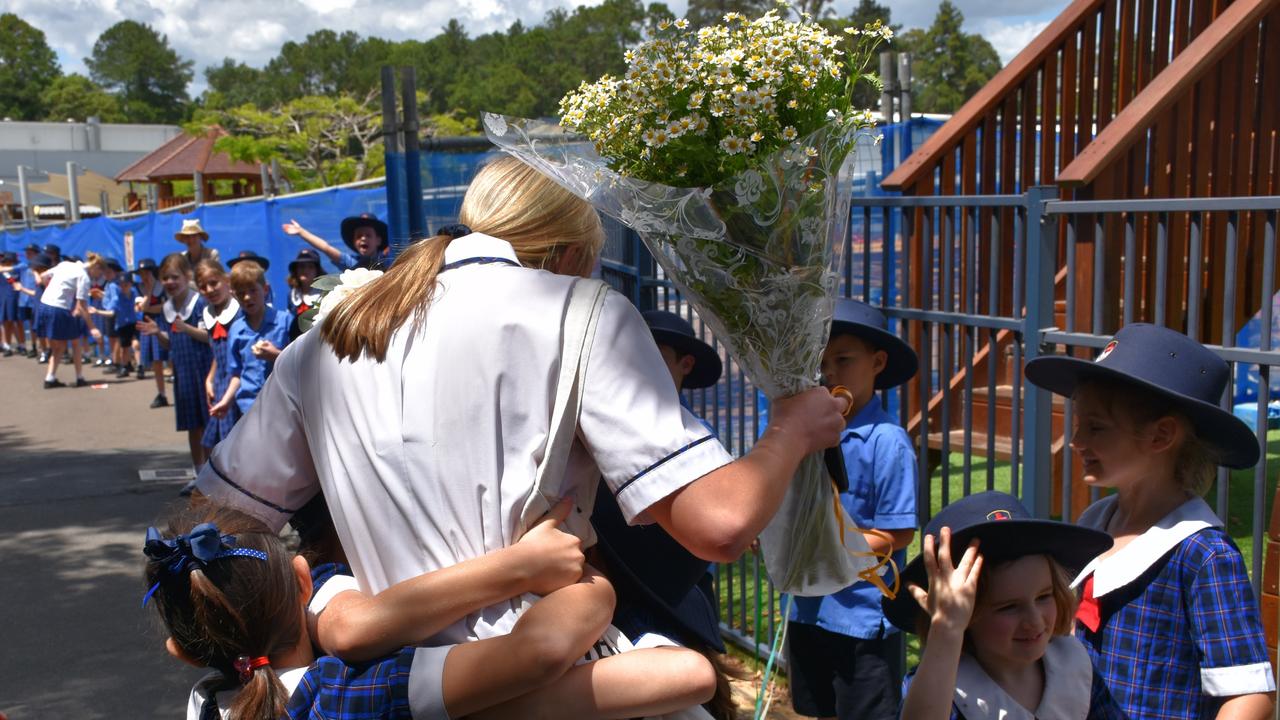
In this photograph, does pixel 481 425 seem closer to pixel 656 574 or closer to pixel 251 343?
pixel 656 574

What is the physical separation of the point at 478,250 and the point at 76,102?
14500 centimetres

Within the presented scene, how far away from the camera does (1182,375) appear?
252cm

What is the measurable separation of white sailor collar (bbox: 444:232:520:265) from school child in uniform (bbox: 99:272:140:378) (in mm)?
15856

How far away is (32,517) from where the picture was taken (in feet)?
27.7

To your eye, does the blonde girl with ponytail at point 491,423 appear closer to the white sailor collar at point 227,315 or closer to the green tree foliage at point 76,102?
the white sailor collar at point 227,315

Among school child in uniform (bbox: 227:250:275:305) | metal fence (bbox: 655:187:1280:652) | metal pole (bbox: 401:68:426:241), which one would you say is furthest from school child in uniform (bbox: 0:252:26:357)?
metal fence (bbox: 655:187:1280:652)

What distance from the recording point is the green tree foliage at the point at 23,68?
5502 inches

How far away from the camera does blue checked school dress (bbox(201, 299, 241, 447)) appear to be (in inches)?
295

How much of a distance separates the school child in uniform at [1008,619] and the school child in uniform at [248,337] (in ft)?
17.8

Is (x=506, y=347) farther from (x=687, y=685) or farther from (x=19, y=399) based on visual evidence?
(x=19, y=399)

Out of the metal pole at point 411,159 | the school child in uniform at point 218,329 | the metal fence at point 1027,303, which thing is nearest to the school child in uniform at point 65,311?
the school child in uniform at point 218,329

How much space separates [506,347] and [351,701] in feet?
2.04

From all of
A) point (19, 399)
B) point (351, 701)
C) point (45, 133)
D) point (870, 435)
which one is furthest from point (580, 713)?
point (45, 133)

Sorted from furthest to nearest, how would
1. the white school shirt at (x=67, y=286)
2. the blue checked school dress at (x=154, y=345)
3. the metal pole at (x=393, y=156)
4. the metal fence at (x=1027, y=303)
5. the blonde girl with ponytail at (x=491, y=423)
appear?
the white school shirt at (x=67, y=286), the blue checked school dress at (x=154, y=345), the metal pole at (x=393, y=156), the metal fence at (x=1027, y=303), the blonde girl with ponytail at (x=491, y=423)
